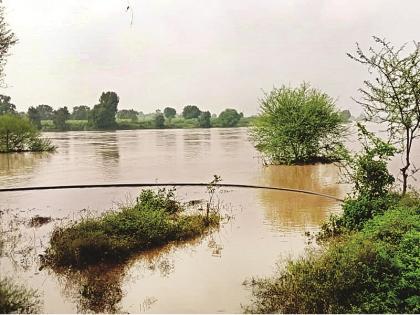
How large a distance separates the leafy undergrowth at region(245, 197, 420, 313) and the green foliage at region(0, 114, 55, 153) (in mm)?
32962

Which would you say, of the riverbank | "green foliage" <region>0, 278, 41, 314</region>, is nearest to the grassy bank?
"green foliage" <region>0, 278, 41, 314</region>

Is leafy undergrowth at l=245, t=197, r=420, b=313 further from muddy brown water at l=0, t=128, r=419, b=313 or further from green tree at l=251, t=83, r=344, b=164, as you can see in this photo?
green tree at l=251, t=83, r=344, b=164

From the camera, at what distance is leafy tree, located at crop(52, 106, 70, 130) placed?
9112 cm

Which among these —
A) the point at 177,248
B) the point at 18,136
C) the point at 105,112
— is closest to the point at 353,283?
the point at 177,248

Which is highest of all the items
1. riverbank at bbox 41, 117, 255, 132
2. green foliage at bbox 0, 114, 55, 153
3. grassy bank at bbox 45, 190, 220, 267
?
riverbank at bbox 41, 117, 255, 132

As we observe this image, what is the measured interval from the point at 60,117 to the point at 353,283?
91.8 meters

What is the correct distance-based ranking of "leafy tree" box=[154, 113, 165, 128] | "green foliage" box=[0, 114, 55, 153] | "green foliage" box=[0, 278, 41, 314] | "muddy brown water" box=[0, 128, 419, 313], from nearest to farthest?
"green foliage" box=[0, 278, 41, 314], "muddy brown water" box=[0, 128, 419, 313], "green foliage" box=[0, 114, 55, 153], "leafy tree" box=[154, 113, 165, 128]

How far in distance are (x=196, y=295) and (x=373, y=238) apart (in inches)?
124

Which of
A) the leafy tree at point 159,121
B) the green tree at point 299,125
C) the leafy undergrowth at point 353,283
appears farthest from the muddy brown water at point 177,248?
the leafy tree at point 159,121

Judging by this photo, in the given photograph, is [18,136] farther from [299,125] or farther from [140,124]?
[140,124]

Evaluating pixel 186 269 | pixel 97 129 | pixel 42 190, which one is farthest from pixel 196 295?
pixel 97 129

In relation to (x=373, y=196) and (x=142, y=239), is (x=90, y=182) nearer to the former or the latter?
(x=142, y=239)

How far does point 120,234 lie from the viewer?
9.32 meters

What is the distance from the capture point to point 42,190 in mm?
17500
